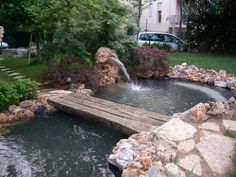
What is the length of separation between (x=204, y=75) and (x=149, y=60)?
2.11m

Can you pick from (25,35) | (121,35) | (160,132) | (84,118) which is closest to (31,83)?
(84,118)

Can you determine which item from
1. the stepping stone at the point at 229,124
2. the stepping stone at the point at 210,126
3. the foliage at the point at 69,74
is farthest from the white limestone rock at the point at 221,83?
the stepping stone at the point at 210,126

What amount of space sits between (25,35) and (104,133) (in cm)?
1652

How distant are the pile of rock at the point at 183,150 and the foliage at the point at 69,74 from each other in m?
4.77

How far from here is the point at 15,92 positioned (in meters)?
7.24

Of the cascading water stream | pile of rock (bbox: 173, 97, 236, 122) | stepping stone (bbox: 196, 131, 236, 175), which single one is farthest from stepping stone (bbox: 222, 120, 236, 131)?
the cascading water stream

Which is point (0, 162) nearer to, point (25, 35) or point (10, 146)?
point (10, 146)

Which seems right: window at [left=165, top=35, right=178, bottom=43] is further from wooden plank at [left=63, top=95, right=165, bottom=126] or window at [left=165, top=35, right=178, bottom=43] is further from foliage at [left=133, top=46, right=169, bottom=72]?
wooden plank at [left=63, top=95, right=165, bottom=126]

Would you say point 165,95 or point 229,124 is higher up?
point 229,124

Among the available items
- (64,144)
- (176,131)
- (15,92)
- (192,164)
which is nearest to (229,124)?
(176,131)

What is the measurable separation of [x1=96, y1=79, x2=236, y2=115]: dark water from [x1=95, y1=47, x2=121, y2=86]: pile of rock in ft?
1.40

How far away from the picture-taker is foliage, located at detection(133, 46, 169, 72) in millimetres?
11734

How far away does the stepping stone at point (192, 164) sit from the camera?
3.70m

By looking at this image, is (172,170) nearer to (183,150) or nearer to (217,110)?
(183,150)
